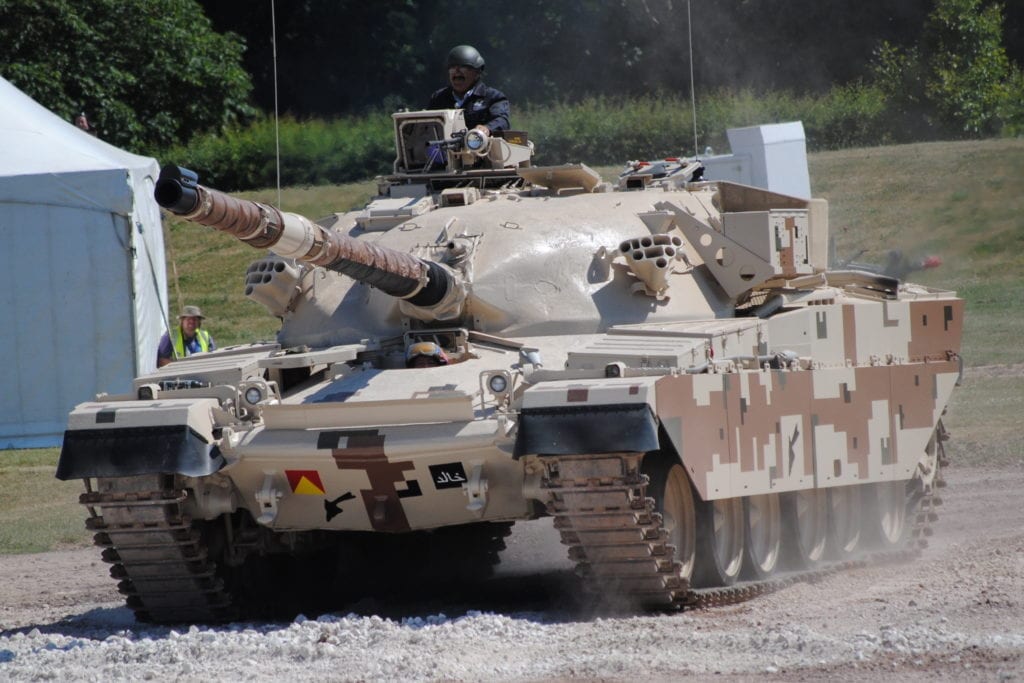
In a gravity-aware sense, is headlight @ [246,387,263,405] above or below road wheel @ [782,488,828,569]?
above

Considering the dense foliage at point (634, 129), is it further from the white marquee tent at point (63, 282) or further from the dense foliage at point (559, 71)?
the white marquee tent at point (63, 282)

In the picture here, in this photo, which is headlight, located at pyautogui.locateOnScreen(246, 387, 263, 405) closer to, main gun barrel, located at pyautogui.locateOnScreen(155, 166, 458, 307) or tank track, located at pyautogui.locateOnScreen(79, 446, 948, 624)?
tank track, located at pyautogui.locateOnScreen(79, 446, 948, 624)

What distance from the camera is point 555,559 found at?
1484cm

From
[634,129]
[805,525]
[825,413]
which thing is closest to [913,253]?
[805,525]

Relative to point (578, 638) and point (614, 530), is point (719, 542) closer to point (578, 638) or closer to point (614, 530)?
point (614, 530)

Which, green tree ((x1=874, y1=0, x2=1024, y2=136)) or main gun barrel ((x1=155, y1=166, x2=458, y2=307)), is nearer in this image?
main gun barrel ((x1=155, y1=166, x2=458, y2=307))

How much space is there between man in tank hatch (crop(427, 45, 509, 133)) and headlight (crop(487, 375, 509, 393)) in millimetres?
5249

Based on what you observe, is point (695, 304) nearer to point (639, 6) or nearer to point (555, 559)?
point (555, 559)

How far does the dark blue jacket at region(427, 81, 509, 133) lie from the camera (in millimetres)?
16156

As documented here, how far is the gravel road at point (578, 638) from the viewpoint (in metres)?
9.23

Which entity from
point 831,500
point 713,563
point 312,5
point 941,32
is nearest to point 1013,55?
point 941,32

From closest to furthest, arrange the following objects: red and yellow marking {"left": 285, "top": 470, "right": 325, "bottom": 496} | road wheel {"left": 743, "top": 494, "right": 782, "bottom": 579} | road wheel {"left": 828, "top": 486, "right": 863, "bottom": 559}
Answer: red and yellow marking {"left": 285, "top": 470, "right": 325, "bottom": 496}
road wheel {"left": 743, "top": 494, "right": 782, "bottom": 579}
road wheel {"left": 828, "top": 486, "right": 863, "bottom": 559}

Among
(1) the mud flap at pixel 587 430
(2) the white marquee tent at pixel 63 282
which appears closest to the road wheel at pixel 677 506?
(1) the mud flap at pixel 587 430

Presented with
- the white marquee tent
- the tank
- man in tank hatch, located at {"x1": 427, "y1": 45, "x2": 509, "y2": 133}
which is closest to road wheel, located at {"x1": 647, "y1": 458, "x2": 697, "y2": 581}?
the tank
